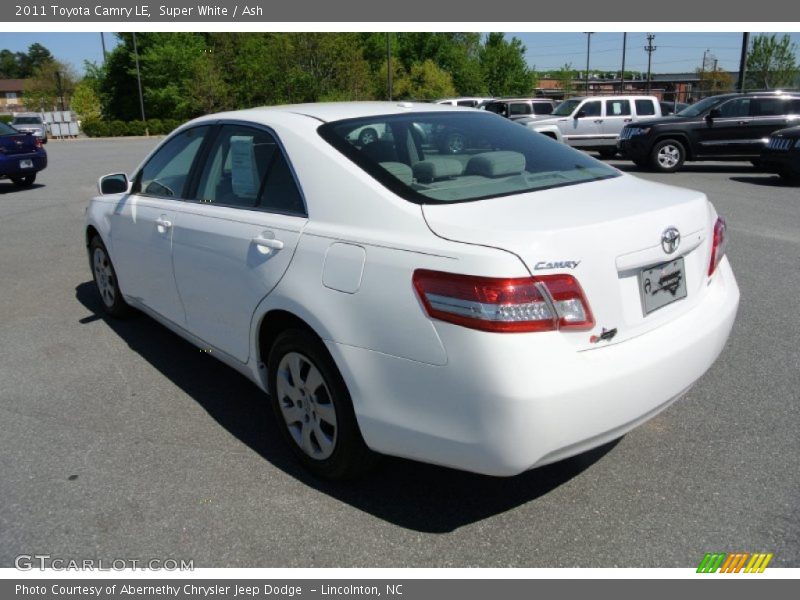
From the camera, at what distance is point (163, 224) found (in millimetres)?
4168

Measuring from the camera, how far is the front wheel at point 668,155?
16.0 meters

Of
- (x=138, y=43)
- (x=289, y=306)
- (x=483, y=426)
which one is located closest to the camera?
(x=483, y=426)

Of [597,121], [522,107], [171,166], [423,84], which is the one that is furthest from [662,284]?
[423,84]

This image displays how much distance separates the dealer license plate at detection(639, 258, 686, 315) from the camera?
2703mm

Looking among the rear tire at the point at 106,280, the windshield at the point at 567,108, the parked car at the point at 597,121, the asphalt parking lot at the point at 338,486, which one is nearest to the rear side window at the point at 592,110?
the parked car at the point at 597,121

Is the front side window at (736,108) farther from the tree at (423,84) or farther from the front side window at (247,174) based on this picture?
the tree at (423,84)

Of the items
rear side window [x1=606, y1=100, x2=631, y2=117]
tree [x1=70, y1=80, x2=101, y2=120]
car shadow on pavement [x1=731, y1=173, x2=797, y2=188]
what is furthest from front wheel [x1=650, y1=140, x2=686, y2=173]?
tree [x1=70, y1=80, x2=101, y2=120]

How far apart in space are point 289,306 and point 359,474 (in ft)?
2.64

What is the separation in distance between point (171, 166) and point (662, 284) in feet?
10.3

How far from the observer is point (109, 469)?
339 cm

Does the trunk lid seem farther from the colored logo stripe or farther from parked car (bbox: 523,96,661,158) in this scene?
parked car (bbox: 523,96,661,158)

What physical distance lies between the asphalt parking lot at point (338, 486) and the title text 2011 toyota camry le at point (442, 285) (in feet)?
1.13
